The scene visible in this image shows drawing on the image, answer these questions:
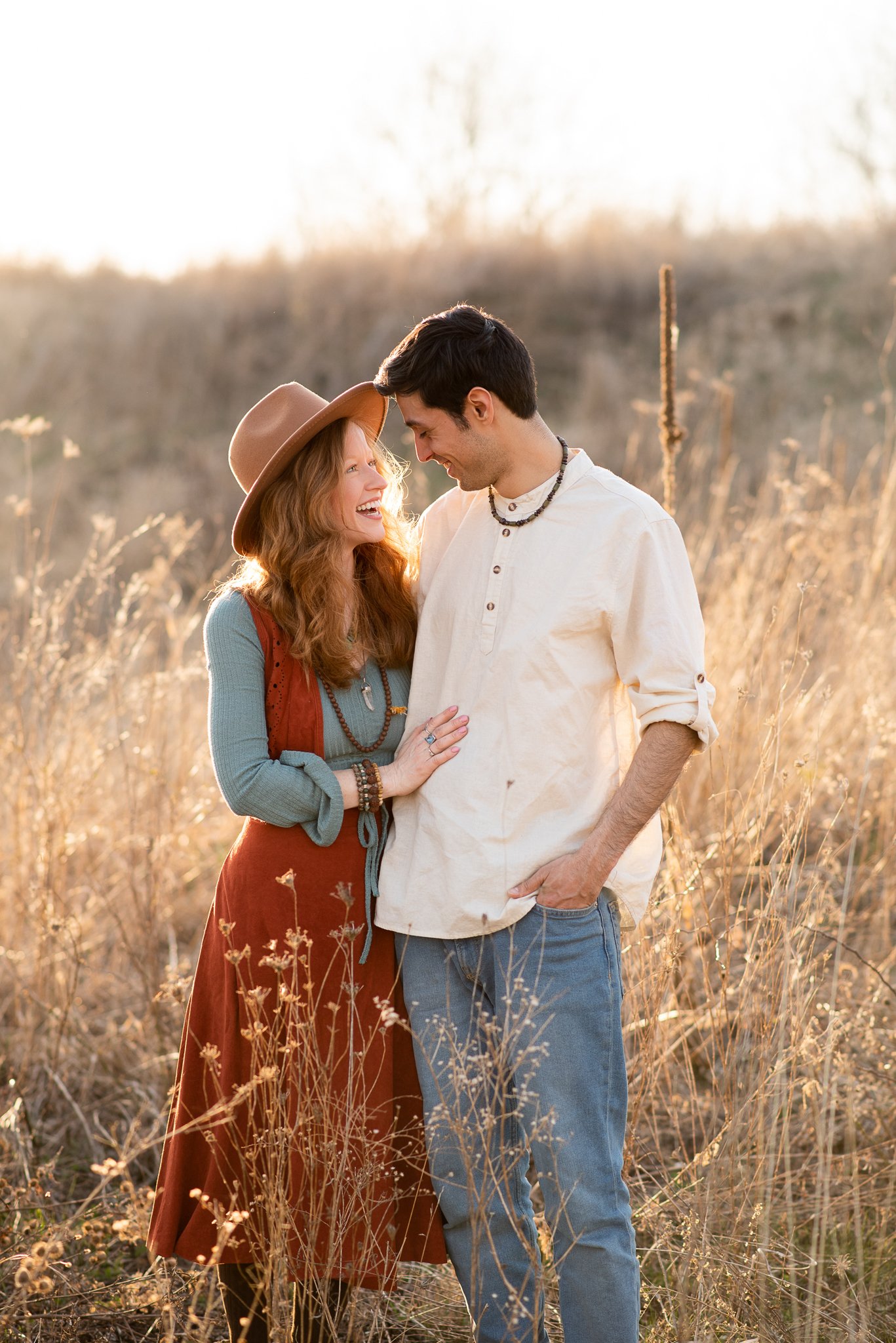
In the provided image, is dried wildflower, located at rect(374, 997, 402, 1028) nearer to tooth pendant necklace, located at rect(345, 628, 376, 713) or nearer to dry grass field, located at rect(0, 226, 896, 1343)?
dry grass field, located at rect(0, 226, 896, 1343)

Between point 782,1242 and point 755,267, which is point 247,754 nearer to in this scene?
point 782,1242

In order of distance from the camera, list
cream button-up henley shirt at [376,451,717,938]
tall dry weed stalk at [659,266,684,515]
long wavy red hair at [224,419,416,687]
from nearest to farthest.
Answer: cream button-up henley shirt at [376,451,717,938] → long wavy red hair at [224,419,416,687] → tall dry weed stalk at [659,266,684,515]

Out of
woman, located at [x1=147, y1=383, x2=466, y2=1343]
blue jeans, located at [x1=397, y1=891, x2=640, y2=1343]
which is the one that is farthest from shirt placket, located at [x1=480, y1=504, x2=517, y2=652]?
blue jeans, located at [x1=397, y1=891, x2=640, y2=1343]

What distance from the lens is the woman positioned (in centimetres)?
210

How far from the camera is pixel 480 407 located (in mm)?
2105

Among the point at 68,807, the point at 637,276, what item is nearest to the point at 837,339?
the point at 637,276

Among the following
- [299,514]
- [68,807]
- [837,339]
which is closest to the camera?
[299,514]

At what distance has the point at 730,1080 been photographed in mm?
2389

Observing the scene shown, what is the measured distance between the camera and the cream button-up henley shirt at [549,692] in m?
2.01

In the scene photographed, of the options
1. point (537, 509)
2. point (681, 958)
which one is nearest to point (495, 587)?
point (537, 509)

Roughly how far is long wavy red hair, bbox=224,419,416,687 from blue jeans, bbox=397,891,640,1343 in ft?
2.07

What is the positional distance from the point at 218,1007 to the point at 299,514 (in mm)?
1037

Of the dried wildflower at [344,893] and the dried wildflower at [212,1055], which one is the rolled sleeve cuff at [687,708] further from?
the dried wildflower at [212,1055]

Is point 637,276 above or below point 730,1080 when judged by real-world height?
above
